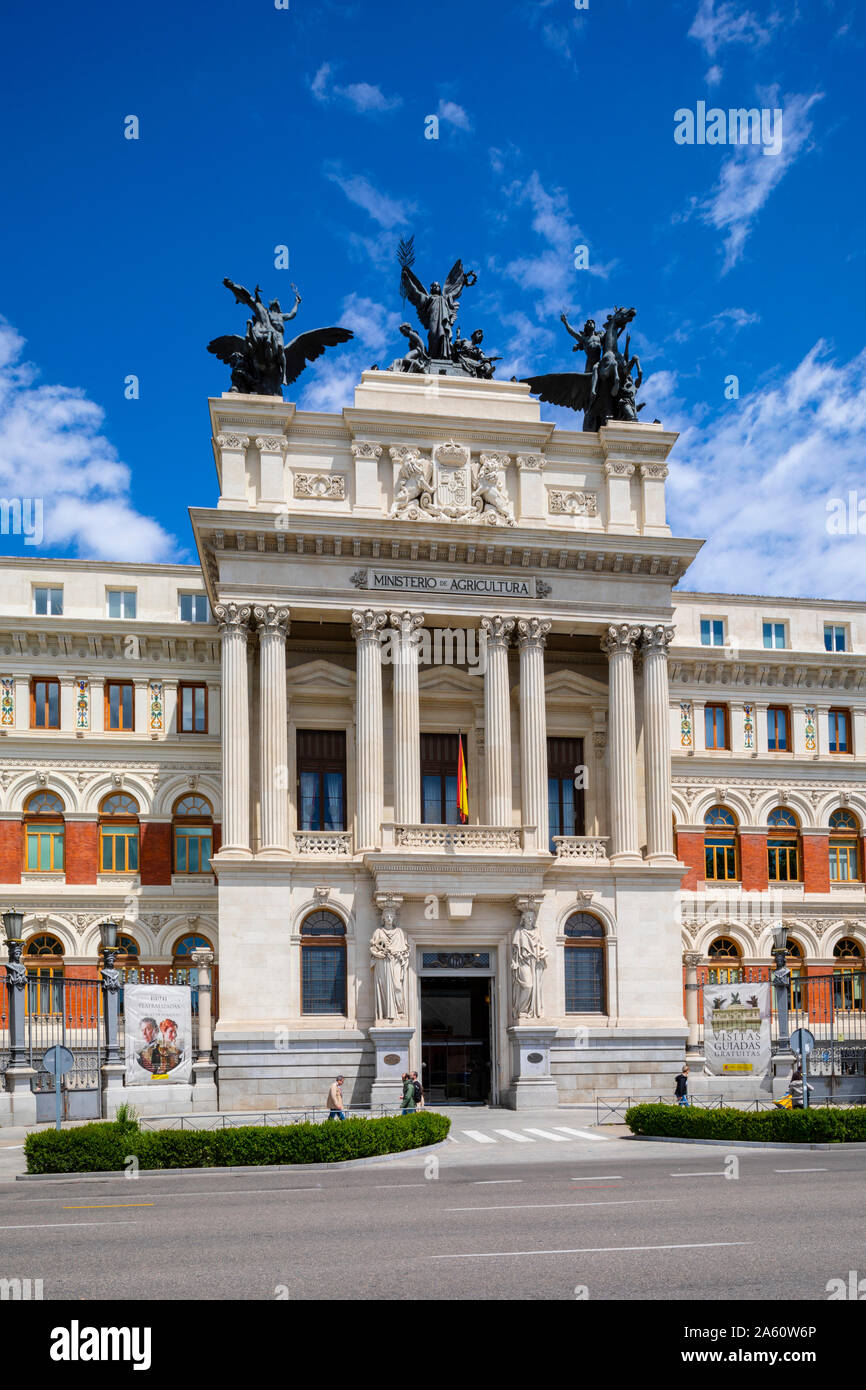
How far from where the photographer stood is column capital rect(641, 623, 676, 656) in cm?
5453

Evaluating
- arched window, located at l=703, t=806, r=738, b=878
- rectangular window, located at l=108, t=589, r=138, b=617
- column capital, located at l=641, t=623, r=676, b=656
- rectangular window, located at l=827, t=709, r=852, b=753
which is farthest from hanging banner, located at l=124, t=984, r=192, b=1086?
rectangular window, located at l=827, t=709, r=852, b=753

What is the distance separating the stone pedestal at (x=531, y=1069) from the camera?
160 ft

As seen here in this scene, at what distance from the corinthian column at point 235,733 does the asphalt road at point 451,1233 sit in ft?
69.8

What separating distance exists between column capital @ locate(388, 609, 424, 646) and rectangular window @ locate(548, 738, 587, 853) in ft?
27.0

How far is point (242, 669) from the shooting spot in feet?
168

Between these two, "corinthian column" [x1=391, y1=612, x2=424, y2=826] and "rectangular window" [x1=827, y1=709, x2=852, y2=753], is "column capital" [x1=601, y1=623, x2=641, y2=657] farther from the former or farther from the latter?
"rectangular window" [x1=827, y1=709, x2=852, y2=753]

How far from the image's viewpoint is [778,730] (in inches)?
2603

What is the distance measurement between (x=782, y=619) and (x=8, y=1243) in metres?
54.3

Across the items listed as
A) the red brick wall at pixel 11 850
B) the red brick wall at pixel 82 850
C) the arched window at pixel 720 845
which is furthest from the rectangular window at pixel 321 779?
the arched window at pixel 720 845

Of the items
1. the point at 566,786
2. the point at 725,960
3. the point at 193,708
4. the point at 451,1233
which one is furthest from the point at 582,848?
the point at 451,1233

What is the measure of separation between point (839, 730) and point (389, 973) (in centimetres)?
2822

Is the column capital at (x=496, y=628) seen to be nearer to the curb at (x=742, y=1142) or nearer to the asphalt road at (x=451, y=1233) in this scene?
the curb at (x=742, y=1142)

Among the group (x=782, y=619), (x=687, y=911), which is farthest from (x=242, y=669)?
(x=782, y=619)
